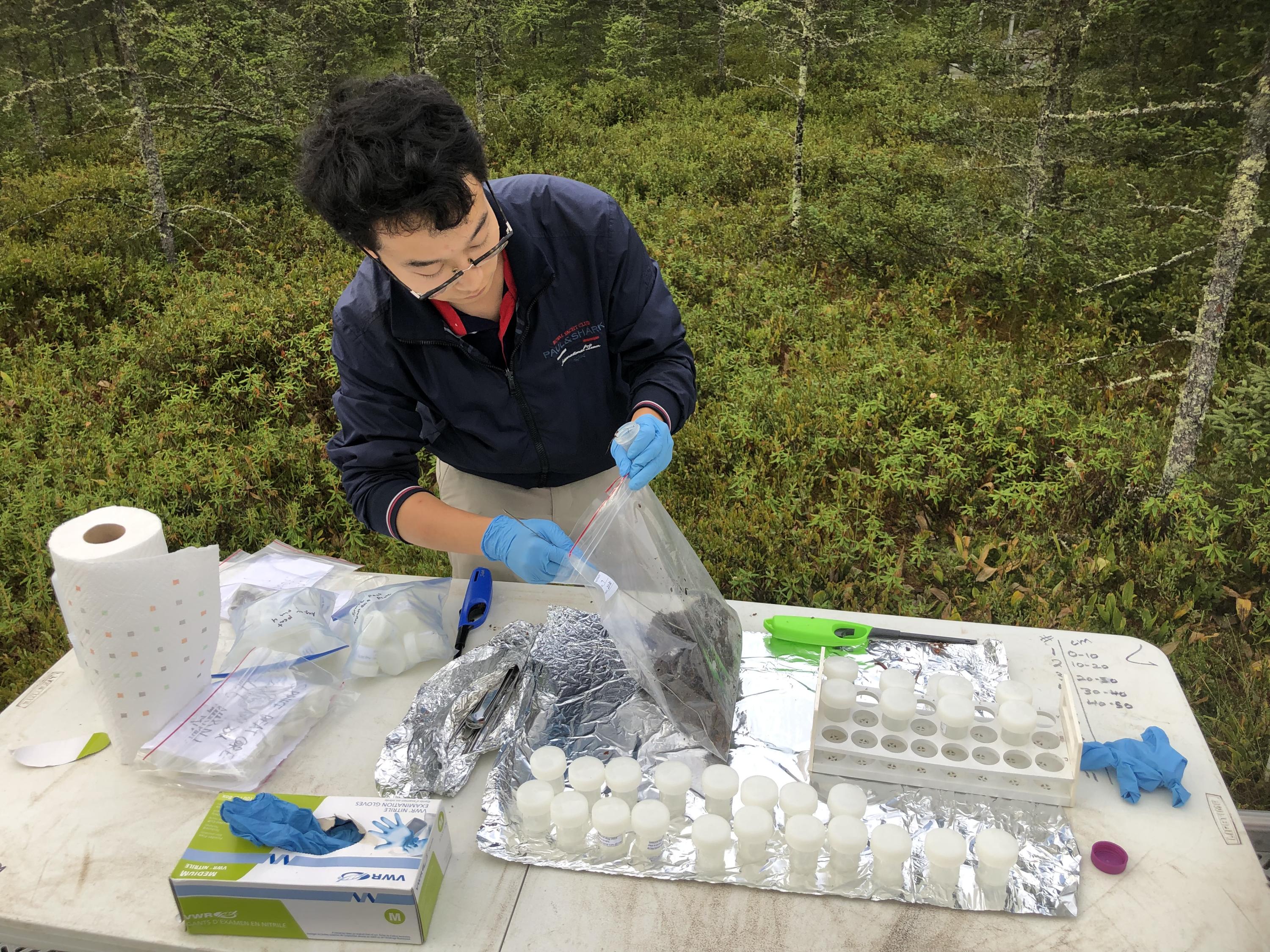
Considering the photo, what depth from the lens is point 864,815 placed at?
5.42 ft

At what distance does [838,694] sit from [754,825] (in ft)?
1.20

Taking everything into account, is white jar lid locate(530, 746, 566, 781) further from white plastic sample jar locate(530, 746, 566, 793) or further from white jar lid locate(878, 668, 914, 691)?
white jar lid locate(878, 668, 914, 691)

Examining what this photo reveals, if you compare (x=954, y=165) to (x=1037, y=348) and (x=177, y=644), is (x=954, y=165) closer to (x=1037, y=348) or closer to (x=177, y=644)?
(x=1037, y=348)

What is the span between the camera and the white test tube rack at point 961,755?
1686mm

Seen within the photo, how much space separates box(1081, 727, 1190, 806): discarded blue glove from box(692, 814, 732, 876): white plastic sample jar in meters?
0.76

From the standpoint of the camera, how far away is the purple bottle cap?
61.7 inches

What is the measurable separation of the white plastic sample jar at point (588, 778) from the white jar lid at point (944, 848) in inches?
24.3

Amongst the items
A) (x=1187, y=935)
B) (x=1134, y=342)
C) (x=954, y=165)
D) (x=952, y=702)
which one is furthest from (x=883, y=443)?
(x=954, y=165)

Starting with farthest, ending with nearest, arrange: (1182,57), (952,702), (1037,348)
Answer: (1182,57) → (1037,348) → (952,702)

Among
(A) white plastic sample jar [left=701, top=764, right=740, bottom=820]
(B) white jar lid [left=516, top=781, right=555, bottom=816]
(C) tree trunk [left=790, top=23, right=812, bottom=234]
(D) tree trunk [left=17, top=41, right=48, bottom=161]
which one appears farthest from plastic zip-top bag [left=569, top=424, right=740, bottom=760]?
(D) tree trunk [left=17, top=41, right=48, bottom=161]

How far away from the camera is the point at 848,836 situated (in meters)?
1.54

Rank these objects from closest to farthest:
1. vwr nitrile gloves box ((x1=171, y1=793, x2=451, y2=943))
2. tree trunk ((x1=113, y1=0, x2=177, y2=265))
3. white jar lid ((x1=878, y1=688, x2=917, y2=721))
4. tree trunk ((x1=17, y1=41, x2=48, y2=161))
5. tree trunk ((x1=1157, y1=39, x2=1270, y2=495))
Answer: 1. vwr nitrile gloves box ((x1=171, y1=793, x2=451, y2=943))
2. white jar lid ((x1=878, y1=688, x2=917, y2=721))
3. tree trunk ((x1=1157, y1=39, x2=1270, y2=495))
4. tree trunk ((x1=113, y1=0, x2=177, y2=265))
5. tree trunk ((x1=17, y1=41, x2=48, y2=161))

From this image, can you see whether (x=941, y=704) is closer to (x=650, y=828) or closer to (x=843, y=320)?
(x=650, y=828)

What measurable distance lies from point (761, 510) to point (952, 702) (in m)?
2.48
